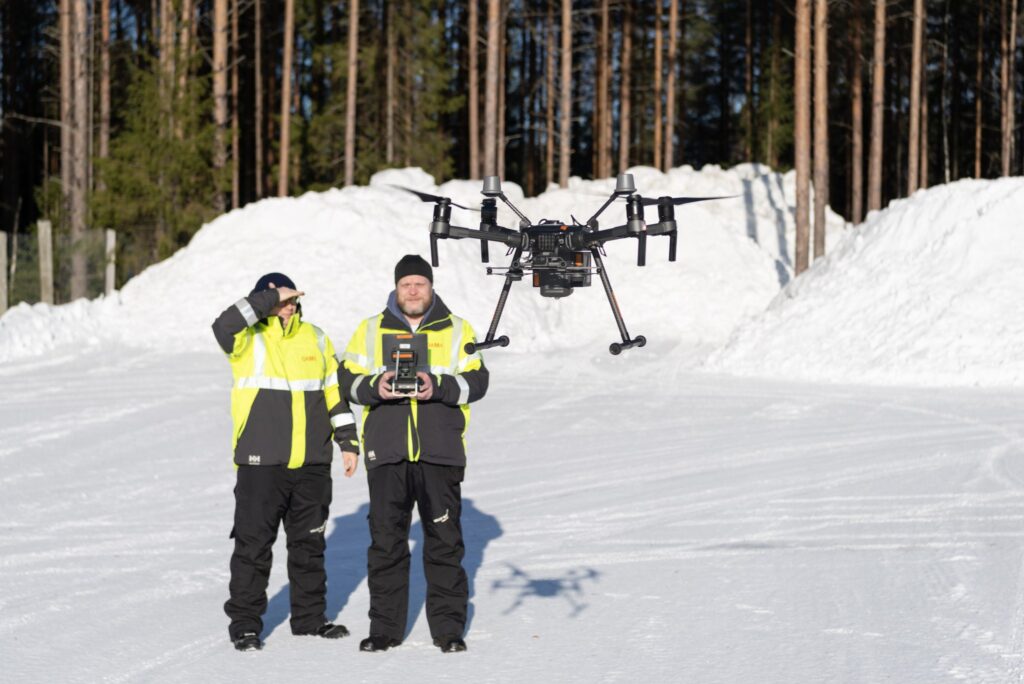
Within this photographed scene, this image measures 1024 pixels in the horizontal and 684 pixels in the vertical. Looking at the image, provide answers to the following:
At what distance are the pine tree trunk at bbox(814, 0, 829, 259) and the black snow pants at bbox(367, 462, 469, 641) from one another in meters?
19.8

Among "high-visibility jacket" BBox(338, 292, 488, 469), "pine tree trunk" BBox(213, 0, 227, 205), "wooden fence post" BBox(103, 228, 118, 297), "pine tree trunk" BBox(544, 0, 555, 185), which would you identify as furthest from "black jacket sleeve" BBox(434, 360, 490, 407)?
"pine tree trunk" BBox(544, 0, 555, 185)

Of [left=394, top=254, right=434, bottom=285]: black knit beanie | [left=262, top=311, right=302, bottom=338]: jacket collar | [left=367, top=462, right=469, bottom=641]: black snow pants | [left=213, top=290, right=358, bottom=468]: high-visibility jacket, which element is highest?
[left=394, top=254, right=434, bottom=285]: black knit beanie

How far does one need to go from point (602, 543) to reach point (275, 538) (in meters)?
3.03

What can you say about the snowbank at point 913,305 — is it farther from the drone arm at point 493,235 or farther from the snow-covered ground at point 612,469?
the drone arm at point 493,235

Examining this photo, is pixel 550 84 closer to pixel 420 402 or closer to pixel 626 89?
pixel 626 89

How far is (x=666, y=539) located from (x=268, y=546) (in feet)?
11.5

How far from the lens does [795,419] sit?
13.7 m

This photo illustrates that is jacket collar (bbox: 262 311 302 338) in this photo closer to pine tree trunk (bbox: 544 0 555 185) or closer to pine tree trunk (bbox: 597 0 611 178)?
pine tree trunk (bbox: 544 0 555 185)

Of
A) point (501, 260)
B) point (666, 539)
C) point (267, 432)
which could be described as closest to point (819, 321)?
point (501, 260)

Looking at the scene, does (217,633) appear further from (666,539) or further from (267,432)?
(666,539)

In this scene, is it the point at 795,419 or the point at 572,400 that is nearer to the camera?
the point at 795,419

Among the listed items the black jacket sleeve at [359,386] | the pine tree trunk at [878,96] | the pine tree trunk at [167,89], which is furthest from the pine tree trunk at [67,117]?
the black jacket sleeve at [359,386]

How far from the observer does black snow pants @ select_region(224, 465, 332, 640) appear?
5.61m

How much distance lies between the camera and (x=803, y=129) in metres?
22.8
